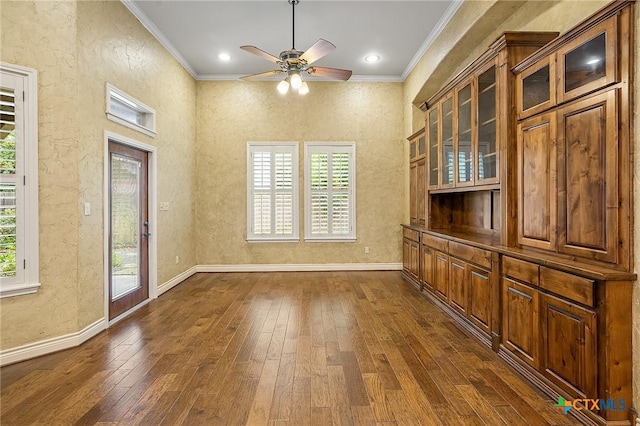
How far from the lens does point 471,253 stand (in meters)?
3.40

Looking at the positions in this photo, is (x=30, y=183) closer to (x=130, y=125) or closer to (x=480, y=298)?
(x=130, y=125)

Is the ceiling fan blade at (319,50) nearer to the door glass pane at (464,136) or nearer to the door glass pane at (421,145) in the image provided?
the door glass pane at (464,136)

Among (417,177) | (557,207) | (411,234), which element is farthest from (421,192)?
(557,207)

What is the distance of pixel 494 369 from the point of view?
8.82 feet

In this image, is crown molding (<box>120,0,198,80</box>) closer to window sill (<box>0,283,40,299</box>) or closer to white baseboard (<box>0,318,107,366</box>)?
window sill (<box>0,283,40,299</box>)

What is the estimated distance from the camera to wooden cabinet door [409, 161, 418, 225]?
5.78 meters

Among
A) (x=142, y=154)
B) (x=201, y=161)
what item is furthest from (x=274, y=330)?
(x=201, y=161)

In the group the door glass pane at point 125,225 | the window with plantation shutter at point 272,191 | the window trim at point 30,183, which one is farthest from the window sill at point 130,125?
the window with plantation shutter at point 272,191

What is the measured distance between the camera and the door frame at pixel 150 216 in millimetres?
3617

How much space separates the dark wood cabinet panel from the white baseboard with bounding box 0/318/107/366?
152 inches

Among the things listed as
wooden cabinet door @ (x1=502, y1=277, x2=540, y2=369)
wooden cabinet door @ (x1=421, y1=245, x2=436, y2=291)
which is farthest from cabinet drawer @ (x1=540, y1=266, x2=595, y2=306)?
wooden cabinet door @ (x1=421, y1=245, x2=436, y2=291)

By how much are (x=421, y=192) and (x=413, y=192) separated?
0.41m

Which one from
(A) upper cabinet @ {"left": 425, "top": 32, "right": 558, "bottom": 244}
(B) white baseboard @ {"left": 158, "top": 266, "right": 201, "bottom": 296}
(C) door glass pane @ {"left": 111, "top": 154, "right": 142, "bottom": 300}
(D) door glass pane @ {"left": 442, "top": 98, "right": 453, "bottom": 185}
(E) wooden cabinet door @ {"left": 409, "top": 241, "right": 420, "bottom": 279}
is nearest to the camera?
(A) upper cabinet @ {"left": 425, "top": 32, "right": 558, "bottom": 244}

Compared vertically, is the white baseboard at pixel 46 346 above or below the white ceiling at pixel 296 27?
below
